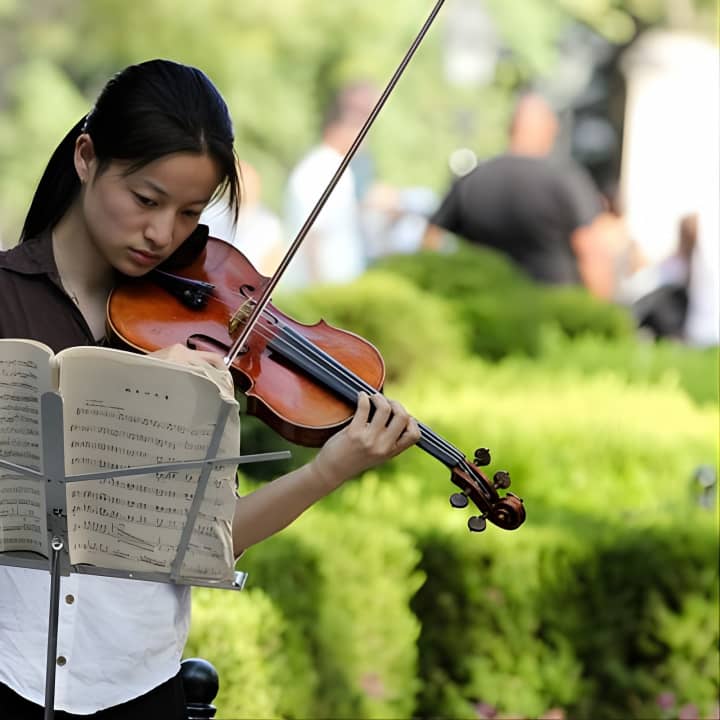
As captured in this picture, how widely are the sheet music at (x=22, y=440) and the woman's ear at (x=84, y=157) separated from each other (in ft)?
1.22

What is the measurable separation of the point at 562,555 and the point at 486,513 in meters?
1.87

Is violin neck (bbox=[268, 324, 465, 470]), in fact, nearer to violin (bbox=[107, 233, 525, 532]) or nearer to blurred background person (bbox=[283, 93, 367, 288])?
violin (bbox=[107, 233, 525, 532])

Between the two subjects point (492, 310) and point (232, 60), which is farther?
point (232, 60)

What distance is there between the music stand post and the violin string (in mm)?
360

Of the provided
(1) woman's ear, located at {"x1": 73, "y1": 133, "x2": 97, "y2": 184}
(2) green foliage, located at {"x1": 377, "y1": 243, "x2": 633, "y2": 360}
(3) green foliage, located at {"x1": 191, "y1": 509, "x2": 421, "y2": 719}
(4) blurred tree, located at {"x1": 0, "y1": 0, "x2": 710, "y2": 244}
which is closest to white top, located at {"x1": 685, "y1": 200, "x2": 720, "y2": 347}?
(2) green foliage, located at {"x1": 377, "y1": 243, "x2": 633, "y2": 360}

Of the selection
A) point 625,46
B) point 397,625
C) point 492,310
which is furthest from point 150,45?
point 397,625

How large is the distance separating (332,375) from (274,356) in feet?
0.33

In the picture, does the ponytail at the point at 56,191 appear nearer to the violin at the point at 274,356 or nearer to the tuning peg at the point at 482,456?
the violin at the point at 274,356

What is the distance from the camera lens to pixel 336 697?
384 centimetres

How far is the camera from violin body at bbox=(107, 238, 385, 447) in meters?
2.18

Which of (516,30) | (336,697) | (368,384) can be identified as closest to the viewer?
(368,384)

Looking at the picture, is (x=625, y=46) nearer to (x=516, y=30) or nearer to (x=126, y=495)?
(x=516, y=30)

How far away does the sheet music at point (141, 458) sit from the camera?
1.81 m

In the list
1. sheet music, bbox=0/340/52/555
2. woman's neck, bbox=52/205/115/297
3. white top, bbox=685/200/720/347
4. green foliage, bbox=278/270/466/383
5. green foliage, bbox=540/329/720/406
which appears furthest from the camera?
white top, bbox=685/200/720/347
